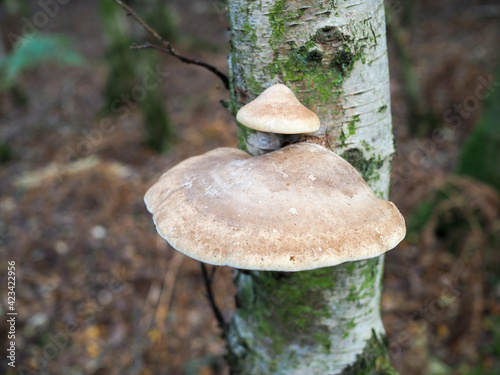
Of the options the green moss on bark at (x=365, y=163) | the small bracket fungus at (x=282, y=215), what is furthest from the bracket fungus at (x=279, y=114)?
the green moss on bark at (x=365, y=163)

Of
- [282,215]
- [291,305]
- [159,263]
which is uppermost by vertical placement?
[282,215]

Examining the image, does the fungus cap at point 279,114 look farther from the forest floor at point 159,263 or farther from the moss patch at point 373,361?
the forest floor at point 159,263

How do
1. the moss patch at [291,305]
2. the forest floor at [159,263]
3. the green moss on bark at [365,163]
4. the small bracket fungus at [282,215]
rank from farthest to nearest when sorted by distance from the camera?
the forest floor at [159,263], the moss patch at [291,305], the green moss on bark at [365,163], the small bracket fungus at [282,215]

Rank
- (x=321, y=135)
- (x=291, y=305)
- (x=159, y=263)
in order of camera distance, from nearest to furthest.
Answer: (x=321, y=135)
(x=291, y=305)
(x=159, y=263)

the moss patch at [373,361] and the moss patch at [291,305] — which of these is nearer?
the moss patch at [291,305]

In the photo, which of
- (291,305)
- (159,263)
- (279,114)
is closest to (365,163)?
(279,114)

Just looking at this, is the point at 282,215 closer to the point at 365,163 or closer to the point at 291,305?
the point at 365,163

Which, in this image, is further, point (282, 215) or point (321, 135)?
point (321, 135)
